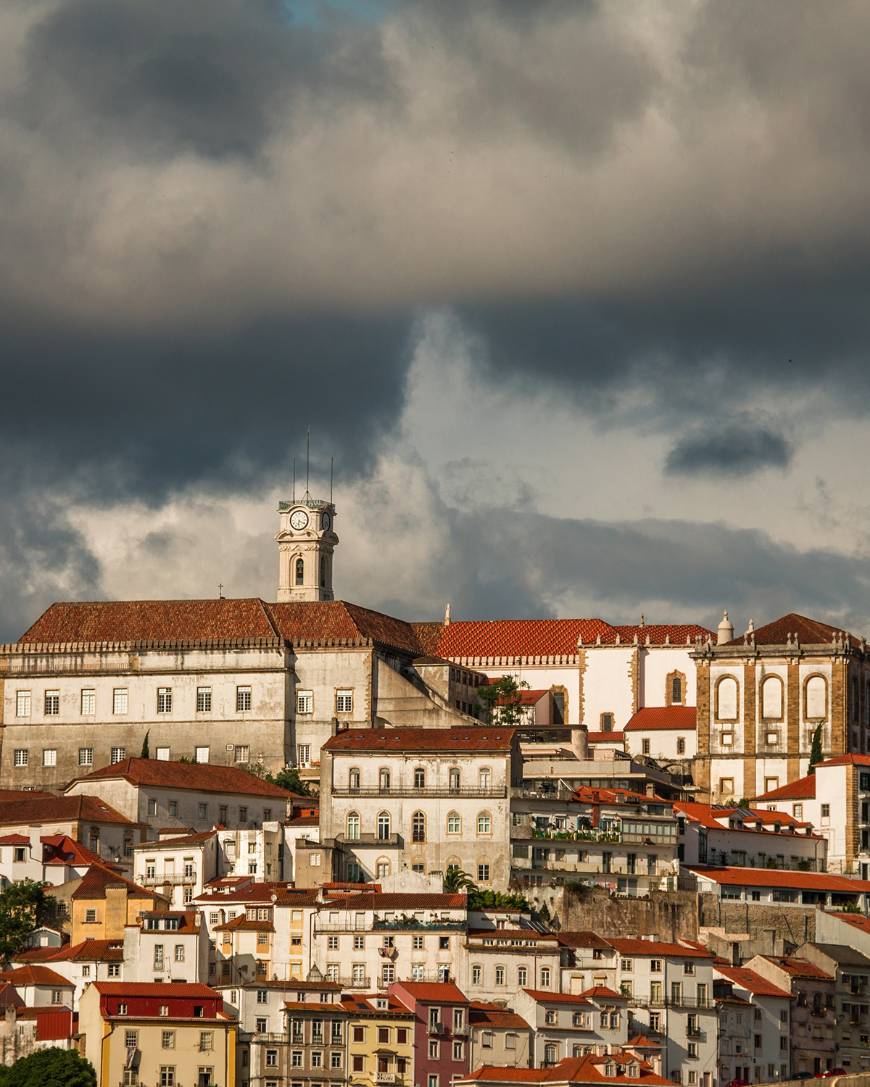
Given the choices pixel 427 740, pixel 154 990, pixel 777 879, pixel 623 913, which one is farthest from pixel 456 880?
pixel 154 990

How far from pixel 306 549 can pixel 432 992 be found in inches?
2650

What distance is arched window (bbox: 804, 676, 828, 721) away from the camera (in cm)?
13788

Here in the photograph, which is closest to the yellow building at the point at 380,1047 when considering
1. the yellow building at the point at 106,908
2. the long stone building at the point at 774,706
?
the yellow building at the point at 106,908

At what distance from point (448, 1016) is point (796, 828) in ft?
99.4

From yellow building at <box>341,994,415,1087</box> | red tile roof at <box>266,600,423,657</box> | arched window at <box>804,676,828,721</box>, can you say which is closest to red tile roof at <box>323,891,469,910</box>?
yellow building at <box>341,994,415,1087</box>

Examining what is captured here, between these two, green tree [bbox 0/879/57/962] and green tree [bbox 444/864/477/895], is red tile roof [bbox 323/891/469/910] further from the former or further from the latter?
green tree [bbox 0/879/57/962]

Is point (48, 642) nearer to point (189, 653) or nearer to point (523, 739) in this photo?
point (189, 653)

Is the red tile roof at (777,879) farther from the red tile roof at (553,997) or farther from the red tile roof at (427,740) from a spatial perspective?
the red tile roof at (553,997)

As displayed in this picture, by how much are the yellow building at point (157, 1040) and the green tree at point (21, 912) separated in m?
10.8

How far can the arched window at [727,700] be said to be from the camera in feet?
458

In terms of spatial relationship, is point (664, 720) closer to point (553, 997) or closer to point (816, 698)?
point (816, 698)

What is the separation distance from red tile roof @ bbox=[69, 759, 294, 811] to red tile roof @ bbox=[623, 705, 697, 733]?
22.3 meters

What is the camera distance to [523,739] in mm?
137125

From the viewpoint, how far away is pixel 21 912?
4368 inches
